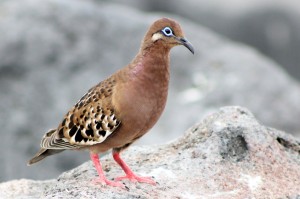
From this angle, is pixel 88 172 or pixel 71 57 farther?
pixel 71 57

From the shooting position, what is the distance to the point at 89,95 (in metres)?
7.64

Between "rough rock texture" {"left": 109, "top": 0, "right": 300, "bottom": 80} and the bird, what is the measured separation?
34.8ft

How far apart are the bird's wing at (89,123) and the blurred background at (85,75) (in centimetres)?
350

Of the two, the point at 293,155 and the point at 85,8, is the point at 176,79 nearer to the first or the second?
the point at 85,8

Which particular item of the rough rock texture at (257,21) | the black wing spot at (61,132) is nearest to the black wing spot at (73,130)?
the black wing spot at (61,132)

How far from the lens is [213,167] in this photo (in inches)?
293

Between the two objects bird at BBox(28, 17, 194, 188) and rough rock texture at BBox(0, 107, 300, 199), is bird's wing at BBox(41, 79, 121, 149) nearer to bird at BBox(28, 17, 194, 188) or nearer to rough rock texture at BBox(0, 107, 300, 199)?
bird at BBox(28, 17, 194, 188)

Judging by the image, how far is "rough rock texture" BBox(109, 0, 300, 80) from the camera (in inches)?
703

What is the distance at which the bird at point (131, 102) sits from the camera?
7.21 m

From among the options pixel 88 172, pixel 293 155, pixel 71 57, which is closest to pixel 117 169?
pixel 88 172

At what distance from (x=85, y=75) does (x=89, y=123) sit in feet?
14.6

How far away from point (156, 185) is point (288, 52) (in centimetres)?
1109

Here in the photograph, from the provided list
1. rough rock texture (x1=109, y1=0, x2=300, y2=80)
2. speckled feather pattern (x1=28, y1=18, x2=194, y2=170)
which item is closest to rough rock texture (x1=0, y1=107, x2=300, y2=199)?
speckled feather pattern (x1=28, y1=18, x2=194, y2=170)

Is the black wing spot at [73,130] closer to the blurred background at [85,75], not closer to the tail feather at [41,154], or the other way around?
the tail feather at [41,154]
